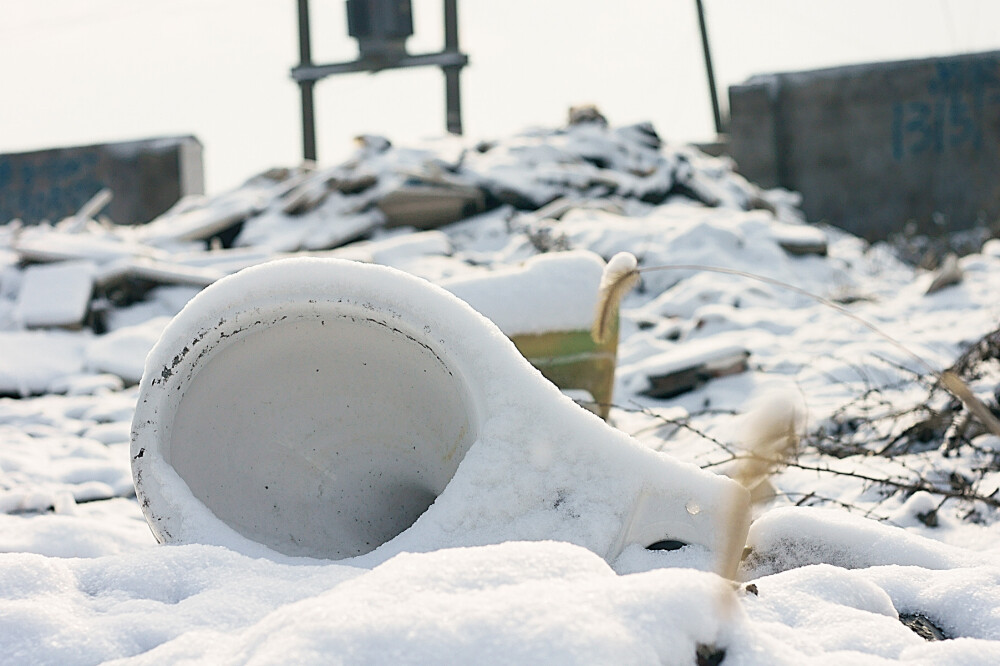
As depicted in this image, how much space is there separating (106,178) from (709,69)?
8334 mm

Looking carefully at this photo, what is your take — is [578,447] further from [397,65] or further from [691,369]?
[397,65]

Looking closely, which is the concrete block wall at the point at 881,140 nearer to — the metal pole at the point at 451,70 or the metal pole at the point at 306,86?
the metal pole at the point at 451,70

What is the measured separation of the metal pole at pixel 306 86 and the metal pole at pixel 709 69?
5.84 metres

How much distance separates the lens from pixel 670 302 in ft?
17.1

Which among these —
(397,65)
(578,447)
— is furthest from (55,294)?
(397,65)

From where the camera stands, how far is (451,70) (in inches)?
384

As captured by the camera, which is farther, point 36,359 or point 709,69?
point 709,69

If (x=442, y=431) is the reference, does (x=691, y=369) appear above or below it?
below

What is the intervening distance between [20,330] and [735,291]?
13.5 feet

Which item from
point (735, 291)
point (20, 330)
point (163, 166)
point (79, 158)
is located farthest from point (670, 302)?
point (79, 158)

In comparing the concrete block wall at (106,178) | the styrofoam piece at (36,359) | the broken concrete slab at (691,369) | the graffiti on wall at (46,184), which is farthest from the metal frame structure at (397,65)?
the broken concrete slab at (691,369)

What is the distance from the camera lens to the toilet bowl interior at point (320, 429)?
171 centimetres

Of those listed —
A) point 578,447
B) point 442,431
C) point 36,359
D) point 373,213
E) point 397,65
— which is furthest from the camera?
point 397,65

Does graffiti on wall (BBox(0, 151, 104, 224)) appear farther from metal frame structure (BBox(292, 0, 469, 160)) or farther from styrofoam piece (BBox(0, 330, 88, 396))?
styrofoam piece (BBox(0, 330, 88, 396))
